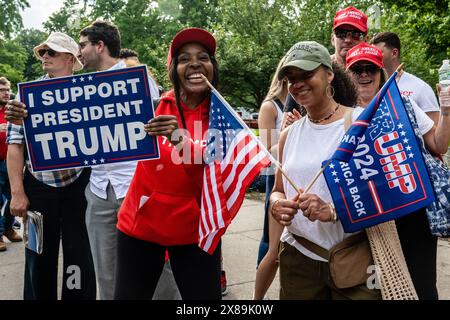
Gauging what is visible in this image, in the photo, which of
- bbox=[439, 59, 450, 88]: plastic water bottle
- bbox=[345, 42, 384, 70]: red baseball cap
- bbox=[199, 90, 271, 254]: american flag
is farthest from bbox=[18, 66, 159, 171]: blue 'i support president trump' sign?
bbox=[439, 59, 450, 88]: plastic water bottle

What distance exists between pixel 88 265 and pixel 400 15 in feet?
63.9

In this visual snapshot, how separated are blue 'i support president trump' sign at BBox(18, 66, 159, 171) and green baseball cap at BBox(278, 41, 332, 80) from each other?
2.68 feet

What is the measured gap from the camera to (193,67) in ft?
8.56

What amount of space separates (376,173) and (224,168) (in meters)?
0.72

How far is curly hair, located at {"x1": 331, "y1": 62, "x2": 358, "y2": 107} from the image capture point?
2584 millimetres

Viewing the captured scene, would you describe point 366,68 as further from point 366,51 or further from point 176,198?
point 176,198

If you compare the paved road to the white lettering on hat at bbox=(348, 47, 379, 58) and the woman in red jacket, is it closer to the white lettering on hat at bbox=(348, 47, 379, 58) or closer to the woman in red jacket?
the woman in red jacket

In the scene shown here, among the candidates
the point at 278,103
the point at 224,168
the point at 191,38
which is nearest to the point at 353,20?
the point at 278,103

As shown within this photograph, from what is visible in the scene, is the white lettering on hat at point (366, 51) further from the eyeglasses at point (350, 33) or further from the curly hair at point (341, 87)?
the eyeglasses at point (350, 33)

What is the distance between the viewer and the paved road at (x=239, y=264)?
15.1 ft

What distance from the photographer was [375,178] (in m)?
2.21

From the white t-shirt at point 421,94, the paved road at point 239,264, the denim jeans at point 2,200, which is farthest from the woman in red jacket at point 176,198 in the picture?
the denim jeans at point 2,200
